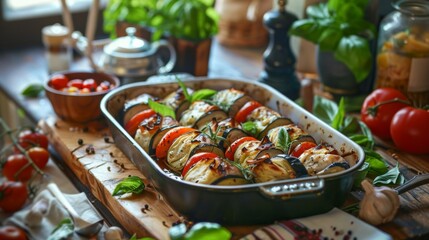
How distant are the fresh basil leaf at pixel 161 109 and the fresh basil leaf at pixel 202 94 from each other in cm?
7

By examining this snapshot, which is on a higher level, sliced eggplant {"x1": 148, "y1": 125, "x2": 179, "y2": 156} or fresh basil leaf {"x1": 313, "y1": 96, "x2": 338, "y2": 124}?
sliced eggplant {"x1": 148, "y1": 125, "x2": 179, "y2": 156}

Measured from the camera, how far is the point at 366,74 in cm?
172

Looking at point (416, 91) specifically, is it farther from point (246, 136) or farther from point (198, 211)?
point (198, 211)

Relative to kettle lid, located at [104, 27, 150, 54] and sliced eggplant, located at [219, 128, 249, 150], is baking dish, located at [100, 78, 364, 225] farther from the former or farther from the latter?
kettle lid, located at [104, 27, 150, 54]

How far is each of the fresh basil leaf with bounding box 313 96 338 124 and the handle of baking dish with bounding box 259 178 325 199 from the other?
1.76ft

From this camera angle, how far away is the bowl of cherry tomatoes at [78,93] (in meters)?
1.62

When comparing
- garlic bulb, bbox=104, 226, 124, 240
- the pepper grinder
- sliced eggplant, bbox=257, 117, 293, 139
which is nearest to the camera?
garlic bulb, bbox=104, 226, 124, 240

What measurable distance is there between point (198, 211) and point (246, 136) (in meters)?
0.26

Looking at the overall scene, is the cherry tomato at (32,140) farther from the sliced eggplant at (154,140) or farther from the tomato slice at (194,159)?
the tomato slice at (194,159)

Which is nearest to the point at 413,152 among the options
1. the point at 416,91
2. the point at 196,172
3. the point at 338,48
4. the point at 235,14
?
the point at 416,91

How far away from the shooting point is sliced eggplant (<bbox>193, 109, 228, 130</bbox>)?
1.46 m

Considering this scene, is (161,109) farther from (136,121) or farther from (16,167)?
(16,167)

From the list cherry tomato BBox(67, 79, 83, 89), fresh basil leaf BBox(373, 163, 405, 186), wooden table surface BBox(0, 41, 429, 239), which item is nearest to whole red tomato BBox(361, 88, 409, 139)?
wooden table surface BBox(0, 41, 429, 239)

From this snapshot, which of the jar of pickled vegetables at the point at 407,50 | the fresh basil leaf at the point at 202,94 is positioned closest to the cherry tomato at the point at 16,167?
the fresh basil leaf at the point at 202,94
